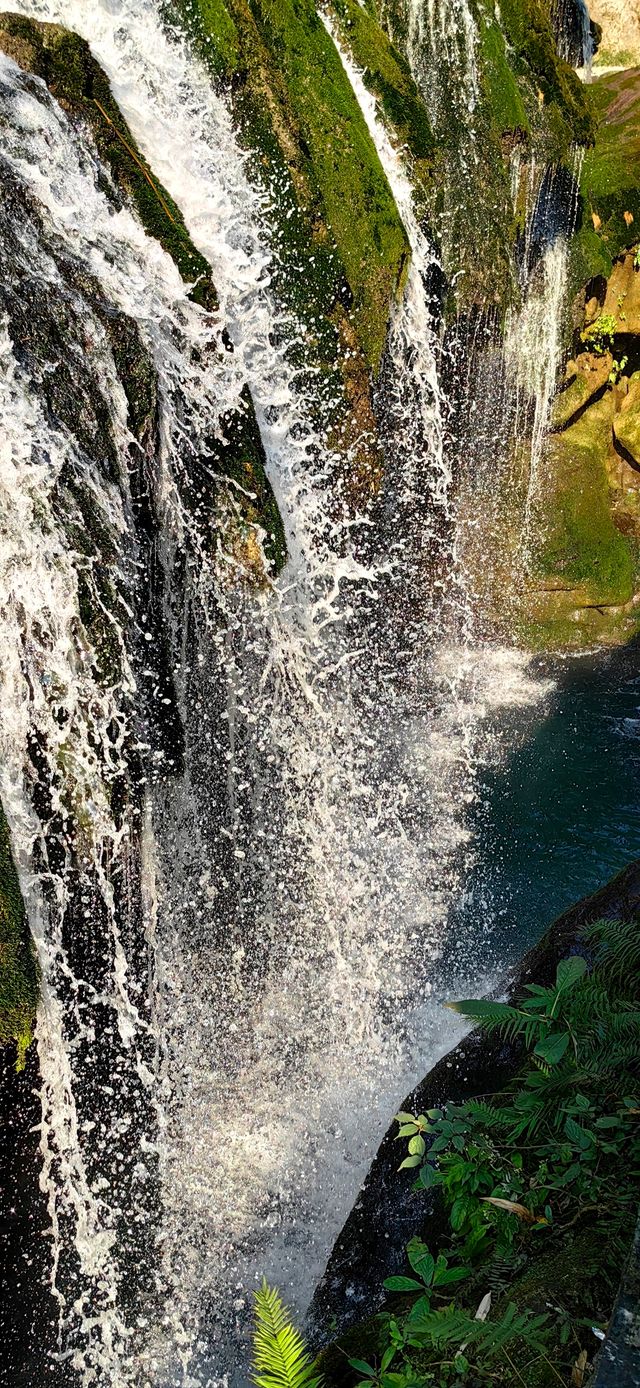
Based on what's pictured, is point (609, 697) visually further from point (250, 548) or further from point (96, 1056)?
point (96, 1056)

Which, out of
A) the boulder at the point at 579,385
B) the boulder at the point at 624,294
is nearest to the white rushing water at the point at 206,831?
the boulder at the point at 579,385

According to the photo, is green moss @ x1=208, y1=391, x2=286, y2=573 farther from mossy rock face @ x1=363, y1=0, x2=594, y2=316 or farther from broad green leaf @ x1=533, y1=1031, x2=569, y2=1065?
mossy rock face @ x1=363, y1=0, x2=594, y2=316

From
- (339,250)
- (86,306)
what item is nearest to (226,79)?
(339,250)

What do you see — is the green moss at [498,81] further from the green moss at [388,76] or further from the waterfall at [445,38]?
the green moss at [388,76]

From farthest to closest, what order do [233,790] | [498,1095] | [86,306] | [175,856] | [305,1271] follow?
[233,790] < [175,856] < [305,1271] < [86,306] < [498,1095]

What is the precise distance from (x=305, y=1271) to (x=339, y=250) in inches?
194

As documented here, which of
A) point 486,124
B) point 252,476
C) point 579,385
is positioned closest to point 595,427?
point 579,385

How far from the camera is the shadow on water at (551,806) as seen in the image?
512 cm

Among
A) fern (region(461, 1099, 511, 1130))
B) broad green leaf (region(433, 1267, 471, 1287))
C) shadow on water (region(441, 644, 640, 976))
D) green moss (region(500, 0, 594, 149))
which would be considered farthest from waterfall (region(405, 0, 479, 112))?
broad green leaf (region(433, 1267, 471, 1287))

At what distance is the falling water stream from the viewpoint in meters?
3.13

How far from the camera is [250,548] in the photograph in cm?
401

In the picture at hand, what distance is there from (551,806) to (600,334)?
4.30 metres

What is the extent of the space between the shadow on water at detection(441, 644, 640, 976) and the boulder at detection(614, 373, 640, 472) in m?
2.03

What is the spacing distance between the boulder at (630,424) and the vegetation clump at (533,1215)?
702 cm
